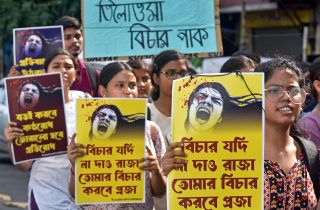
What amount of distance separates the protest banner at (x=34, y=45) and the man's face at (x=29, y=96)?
→ 1.19 metres

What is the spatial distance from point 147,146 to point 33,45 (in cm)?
222

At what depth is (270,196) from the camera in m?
3.71

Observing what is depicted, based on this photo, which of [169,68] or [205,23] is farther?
[205,23]

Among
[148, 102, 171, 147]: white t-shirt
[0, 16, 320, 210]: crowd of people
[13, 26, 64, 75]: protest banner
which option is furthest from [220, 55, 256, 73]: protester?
[13, 26, 64, 75]: protest banner

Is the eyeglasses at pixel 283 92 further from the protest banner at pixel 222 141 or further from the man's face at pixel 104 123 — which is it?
the man's face at pixel 104 123

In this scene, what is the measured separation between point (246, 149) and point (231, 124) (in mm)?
125

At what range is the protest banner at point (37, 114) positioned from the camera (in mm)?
5414

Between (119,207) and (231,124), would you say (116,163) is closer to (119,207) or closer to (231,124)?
(119,207)

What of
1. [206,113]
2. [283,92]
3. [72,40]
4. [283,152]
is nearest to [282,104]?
[283,92]

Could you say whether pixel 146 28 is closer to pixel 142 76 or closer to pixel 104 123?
pixel 142 76

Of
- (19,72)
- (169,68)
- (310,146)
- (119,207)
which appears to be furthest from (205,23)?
(310,146)

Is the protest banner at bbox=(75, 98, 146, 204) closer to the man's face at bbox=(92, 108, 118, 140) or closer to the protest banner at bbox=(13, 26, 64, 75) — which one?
the man's face at bbox=(92, 108, 118, 140)

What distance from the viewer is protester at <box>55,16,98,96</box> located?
6474mm

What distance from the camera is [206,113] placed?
3760 mm
